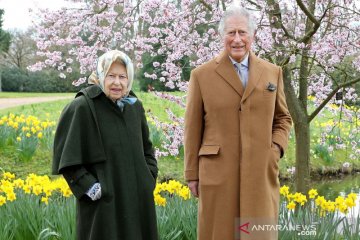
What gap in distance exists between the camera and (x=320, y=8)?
4.83m

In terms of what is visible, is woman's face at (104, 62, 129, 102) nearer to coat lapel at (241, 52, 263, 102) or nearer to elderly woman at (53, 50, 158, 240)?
elderly woman at (53, 50, 158, 240)

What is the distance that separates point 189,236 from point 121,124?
3.07 ft

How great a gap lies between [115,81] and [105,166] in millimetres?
416

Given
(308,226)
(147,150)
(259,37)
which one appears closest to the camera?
(147,150)

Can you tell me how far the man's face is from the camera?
246 centimetres

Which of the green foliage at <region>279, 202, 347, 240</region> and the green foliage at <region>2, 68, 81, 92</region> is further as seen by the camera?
the green foliage at <region>2, 68, 81, 92</region>

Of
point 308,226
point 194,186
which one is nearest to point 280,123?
point 194,186

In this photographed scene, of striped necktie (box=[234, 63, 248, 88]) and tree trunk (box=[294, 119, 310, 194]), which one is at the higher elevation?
striped necktie (box=[234, 63, 248, 88])

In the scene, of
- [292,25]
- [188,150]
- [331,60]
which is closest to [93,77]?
[188,150]

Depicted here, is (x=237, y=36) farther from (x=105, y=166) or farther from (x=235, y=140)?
(x=105, y=166)

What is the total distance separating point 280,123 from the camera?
8.69 feet

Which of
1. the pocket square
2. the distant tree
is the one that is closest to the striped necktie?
the pocket square

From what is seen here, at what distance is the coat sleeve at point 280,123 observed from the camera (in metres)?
2.58

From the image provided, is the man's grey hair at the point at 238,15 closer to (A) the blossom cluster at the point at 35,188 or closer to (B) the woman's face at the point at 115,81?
(B) the woman's face at the point at 115,81
